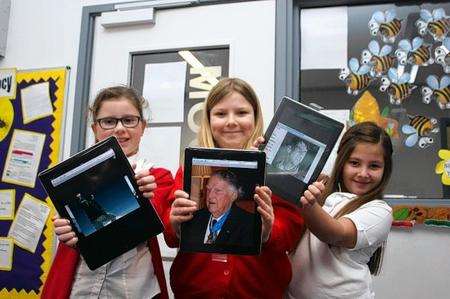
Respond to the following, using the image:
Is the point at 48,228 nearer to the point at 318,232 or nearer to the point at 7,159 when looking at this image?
the point at 7,159

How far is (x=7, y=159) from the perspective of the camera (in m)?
1.54

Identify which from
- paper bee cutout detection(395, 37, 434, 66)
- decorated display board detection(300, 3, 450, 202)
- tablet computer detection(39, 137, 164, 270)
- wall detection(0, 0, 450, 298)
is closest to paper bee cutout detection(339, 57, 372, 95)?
decorated display board detection(300, 3, 450, 202)

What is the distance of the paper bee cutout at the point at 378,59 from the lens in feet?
→ 4.20

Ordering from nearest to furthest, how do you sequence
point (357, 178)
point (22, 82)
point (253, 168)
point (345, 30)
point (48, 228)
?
point (253, 168) → point (357, 178) → point (345, 30) → point (48, 228) → point (22, 82)

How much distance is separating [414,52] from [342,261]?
0.80 meters

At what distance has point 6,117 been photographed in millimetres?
1562

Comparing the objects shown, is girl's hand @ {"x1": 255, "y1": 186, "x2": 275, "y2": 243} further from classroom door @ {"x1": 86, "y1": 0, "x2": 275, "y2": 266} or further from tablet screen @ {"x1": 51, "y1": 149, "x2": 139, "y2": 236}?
classroom door @ {"x1": 86, "y1": 0, "x2": 275, "y2": 266}

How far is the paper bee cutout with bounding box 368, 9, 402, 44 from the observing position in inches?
51.0

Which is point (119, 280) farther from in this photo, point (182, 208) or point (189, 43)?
point (189, 43)

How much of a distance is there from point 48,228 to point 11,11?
3.02 feet

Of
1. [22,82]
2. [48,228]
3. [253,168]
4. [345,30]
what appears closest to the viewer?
[253,168]

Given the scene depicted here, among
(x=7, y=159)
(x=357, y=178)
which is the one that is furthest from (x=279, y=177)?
(x=7, y=159)

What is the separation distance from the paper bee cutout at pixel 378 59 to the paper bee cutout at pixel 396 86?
0.07 feet

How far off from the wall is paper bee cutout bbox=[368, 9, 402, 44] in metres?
0.63
